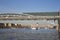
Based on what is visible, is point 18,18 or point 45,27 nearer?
point 18,18

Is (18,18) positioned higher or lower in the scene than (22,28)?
higher

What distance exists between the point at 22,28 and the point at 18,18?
9.70 m

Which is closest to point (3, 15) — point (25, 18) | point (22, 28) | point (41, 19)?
point (25, 18)

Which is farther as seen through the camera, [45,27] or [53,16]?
[45,27]

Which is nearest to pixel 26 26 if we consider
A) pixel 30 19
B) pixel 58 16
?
pixel 30 19

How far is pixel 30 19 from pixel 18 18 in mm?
Answer: 1819

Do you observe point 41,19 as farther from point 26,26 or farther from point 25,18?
point 26,26

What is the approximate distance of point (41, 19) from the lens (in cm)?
2773

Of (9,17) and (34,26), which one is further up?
(9,17)

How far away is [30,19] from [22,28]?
8.66 metres

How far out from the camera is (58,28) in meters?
27.4

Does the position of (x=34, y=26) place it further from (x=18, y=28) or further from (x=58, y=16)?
(x=58, y=16)

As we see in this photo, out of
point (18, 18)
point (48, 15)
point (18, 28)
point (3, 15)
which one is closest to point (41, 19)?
point (48, 15)

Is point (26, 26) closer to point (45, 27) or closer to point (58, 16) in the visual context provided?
point (45, 27)
